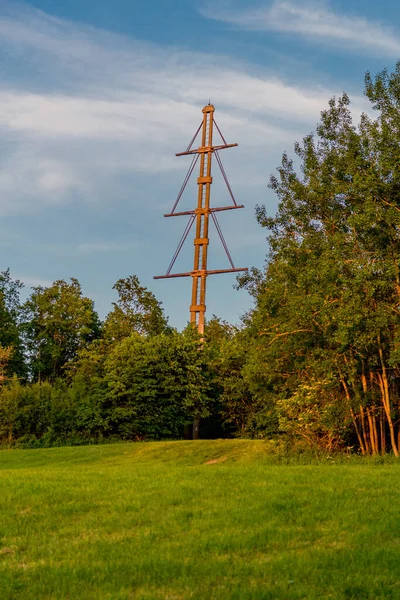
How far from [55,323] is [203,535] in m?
54.8

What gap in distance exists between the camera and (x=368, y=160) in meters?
21.6

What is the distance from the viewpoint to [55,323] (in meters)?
62.3

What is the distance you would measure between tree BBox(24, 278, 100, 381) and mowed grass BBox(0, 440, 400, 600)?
48522 millimetres

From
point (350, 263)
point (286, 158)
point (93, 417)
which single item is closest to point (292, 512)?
point (350, 263)

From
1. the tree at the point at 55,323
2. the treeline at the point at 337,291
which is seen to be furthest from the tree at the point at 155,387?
the tree at the point at 55,323

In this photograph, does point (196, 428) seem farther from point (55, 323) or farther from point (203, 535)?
point (203, 535)

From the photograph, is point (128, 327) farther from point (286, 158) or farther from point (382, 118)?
point (382, 118)

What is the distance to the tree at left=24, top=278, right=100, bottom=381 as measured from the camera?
62.3 metres

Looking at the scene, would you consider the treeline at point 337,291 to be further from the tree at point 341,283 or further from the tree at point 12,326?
the tree at point 12,326

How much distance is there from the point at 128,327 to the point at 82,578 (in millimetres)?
46458

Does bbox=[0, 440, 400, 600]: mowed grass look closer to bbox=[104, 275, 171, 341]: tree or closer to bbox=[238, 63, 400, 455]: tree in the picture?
bbox=[238, 63, 400, 455]: tree

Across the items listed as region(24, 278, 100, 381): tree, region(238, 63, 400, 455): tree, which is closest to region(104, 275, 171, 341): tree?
region(24, 278, 100, 381): tree

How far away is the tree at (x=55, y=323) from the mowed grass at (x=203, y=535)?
4852cm

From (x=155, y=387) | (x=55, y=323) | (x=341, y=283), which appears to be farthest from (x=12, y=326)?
(x=341, y=283)
